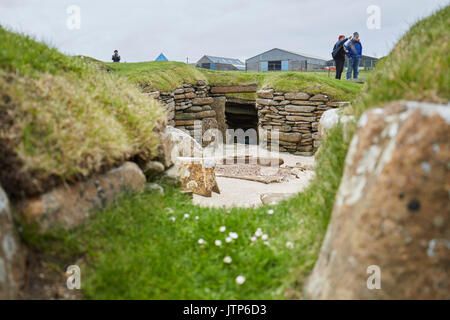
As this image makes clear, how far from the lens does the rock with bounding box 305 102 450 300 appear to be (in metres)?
1.79

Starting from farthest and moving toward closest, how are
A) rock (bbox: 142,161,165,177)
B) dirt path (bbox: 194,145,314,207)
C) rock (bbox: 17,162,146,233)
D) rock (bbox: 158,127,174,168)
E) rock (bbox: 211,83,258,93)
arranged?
rock (bbox: 211,83,258,93), dirt path (bbox: 194,145,314,207), rock (bbox: 158,127,174,168), rock (bbox: 142,161,165,177), rock (bbox: 17,162,146,233)

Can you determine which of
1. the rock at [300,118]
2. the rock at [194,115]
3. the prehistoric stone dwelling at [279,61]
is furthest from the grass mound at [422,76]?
the prehistoric stone dwelling at [279,61]

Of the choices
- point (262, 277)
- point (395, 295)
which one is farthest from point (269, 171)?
point (395, 295)

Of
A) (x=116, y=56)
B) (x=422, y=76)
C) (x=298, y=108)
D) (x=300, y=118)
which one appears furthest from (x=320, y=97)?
(x=116, y=56)

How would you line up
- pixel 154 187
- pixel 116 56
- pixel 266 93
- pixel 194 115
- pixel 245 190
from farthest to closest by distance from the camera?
pixel 116 56 < pixel 194 115 < pixel 266 93 < pixel 245 190 < pixel 154 187

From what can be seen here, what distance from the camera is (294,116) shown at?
12977 mm

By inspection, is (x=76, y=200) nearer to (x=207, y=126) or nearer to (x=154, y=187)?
(x=154, y=187)

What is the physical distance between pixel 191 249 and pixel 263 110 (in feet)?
36.8

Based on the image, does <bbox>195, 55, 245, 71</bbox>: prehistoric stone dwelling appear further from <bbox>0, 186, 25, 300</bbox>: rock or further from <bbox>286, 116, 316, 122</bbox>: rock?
<bbox>0, 186, 25, 300</bbox>: rock

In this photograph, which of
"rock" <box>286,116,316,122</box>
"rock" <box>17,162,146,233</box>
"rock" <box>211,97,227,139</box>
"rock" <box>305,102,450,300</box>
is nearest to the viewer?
"rock" <box>305,102,450,300</box>

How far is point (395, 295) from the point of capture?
1.89 metres

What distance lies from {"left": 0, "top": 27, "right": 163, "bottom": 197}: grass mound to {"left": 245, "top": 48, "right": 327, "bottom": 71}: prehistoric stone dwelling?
86.5 ft

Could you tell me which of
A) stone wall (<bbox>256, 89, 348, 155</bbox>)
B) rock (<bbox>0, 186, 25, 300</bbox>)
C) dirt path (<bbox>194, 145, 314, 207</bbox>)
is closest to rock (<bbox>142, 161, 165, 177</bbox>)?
dirt path (<bbox>194, 145, 314, 207</bbox>)

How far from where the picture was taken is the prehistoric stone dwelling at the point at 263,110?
12.7m
